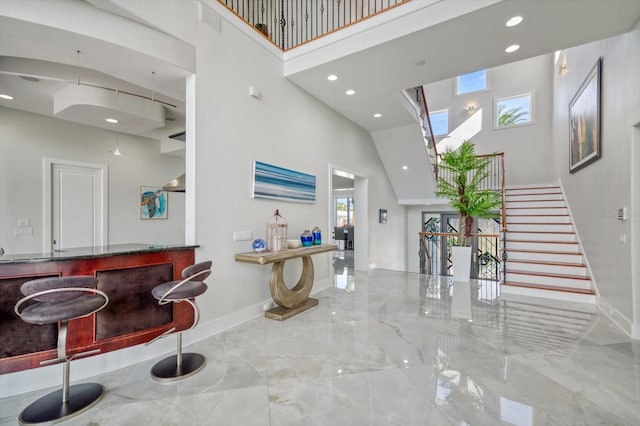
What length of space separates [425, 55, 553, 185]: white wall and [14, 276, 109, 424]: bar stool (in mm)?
9569

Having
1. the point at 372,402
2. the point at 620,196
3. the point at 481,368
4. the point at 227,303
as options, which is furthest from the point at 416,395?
the point at 620,196

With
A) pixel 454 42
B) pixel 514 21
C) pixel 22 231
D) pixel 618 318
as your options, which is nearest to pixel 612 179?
pixel 618 318

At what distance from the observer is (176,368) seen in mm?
2447

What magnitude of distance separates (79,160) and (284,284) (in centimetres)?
431

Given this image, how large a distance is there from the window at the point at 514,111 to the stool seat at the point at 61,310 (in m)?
9.85

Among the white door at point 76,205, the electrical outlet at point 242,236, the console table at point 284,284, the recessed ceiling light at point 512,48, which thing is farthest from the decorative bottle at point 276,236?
the recessed ceiling light at point 512,48

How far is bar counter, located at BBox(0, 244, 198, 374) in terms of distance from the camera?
2.12 metres

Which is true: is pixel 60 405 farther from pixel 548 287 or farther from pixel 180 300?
pixel 548 287

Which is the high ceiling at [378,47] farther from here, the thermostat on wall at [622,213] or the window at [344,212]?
the window at [344,212]

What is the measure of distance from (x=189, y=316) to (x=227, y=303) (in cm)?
48

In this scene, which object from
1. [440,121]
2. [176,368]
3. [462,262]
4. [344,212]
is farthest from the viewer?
[344,212]

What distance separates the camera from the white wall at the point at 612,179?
3195 mm

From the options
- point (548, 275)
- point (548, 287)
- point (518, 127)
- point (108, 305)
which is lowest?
point (548, 287)

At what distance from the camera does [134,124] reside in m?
4.50
